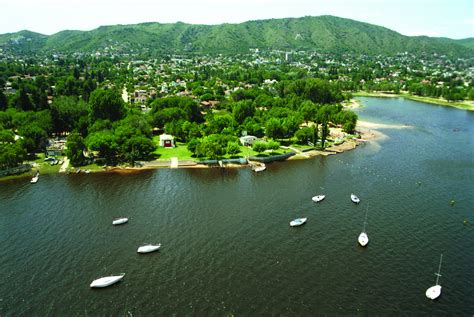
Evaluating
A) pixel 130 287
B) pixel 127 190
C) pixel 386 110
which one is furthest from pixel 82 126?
pixel 386 110

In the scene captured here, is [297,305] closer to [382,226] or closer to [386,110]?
[382,226]

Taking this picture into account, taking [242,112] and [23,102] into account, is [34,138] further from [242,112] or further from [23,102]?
[242,112]

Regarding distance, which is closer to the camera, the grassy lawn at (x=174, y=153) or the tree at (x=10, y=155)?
the tree at (x=10, y=155)

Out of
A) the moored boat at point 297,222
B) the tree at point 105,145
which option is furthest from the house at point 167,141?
the moored boat at point 297,222

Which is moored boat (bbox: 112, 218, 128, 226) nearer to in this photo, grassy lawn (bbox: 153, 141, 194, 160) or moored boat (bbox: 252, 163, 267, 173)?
grassy lawn (bbox: 153, 141, 194, 160)

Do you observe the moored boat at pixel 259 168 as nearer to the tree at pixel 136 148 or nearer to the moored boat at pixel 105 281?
the tree at pixel 136 148

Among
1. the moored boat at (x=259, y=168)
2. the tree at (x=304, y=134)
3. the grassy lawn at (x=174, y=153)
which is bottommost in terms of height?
the moored boat at (x=259, y=168)
